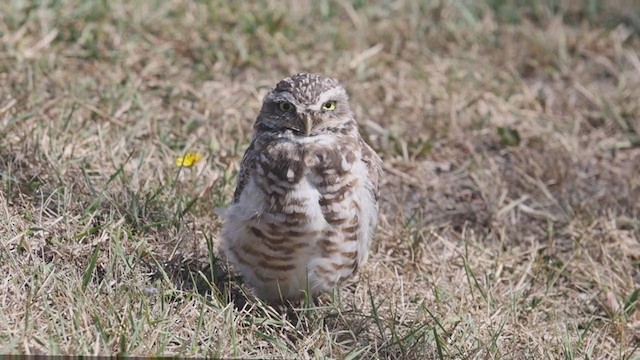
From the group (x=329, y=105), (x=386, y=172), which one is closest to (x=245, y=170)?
(x=329, y=105)

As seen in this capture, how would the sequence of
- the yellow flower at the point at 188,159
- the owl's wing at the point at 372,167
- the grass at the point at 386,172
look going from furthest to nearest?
the yellow flower at the point at 188,159 < the owl's wing at the point at 372,167 < the grass at the point at 386,172

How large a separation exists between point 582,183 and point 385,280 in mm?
1694

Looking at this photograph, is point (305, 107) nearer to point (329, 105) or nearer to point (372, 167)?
point (329, 105)

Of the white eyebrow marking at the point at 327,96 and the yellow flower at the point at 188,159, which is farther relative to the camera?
the yellow flower at the point at 188,159

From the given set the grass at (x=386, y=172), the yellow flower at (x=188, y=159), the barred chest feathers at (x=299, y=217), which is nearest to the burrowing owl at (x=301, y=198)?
the barred chest feathers at (x=299, y=217)

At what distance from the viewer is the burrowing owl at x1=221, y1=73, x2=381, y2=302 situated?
4191mm

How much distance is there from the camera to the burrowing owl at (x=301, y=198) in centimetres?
419

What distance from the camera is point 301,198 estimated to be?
4160 mm

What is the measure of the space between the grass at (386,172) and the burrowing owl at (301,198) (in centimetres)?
15

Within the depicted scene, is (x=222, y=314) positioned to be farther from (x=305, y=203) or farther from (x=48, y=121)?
(x=48, y=121)

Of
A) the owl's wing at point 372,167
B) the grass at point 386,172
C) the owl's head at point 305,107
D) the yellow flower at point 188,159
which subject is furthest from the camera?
the yellow flower at point 188,159

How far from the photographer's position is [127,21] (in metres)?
6.48

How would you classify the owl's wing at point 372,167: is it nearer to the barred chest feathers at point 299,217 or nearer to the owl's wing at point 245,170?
the barred chest feathers at point 299,217

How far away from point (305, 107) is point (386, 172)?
61.8 inches
